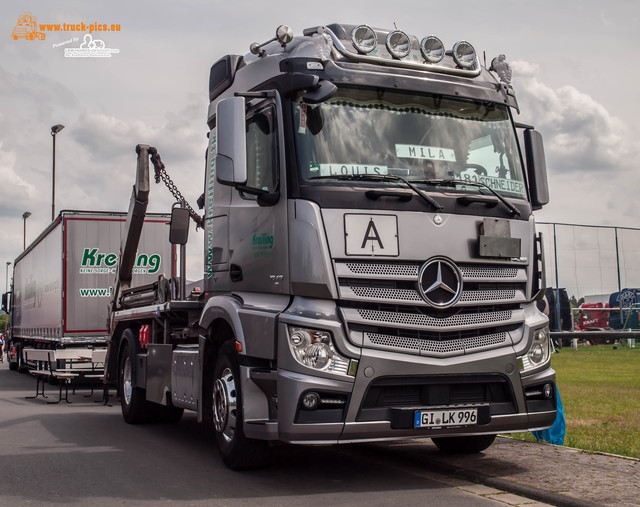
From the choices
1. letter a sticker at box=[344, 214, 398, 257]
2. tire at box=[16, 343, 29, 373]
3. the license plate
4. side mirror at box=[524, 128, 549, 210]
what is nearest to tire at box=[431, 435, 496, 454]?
the license plate

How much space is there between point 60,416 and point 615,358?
1754 centimetres

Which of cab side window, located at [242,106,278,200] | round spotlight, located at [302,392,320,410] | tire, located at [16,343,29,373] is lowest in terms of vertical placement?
tire, located at [16,343,29,373]

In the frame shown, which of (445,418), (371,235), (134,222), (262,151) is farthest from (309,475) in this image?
(134,222)

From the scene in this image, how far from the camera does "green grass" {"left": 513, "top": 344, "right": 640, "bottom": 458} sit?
9.12 meters

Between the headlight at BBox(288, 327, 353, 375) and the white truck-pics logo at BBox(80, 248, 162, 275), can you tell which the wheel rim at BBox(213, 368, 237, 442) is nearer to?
the headlight at BBox(288, 327, 353, 375)

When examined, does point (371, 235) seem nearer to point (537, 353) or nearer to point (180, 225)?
point (537, 353)

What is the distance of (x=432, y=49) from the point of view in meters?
7.70

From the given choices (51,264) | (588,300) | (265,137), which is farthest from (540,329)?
(588,300)

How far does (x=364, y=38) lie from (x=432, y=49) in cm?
67

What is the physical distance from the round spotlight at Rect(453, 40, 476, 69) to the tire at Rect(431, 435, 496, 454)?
3.43 m

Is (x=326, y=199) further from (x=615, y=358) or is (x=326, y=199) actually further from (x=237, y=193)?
(x=615, y=358)

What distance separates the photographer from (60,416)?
12953 mm

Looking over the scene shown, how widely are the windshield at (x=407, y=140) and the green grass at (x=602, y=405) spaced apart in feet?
9.97

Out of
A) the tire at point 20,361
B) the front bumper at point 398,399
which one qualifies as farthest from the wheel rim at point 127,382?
the tire at point 20,361
